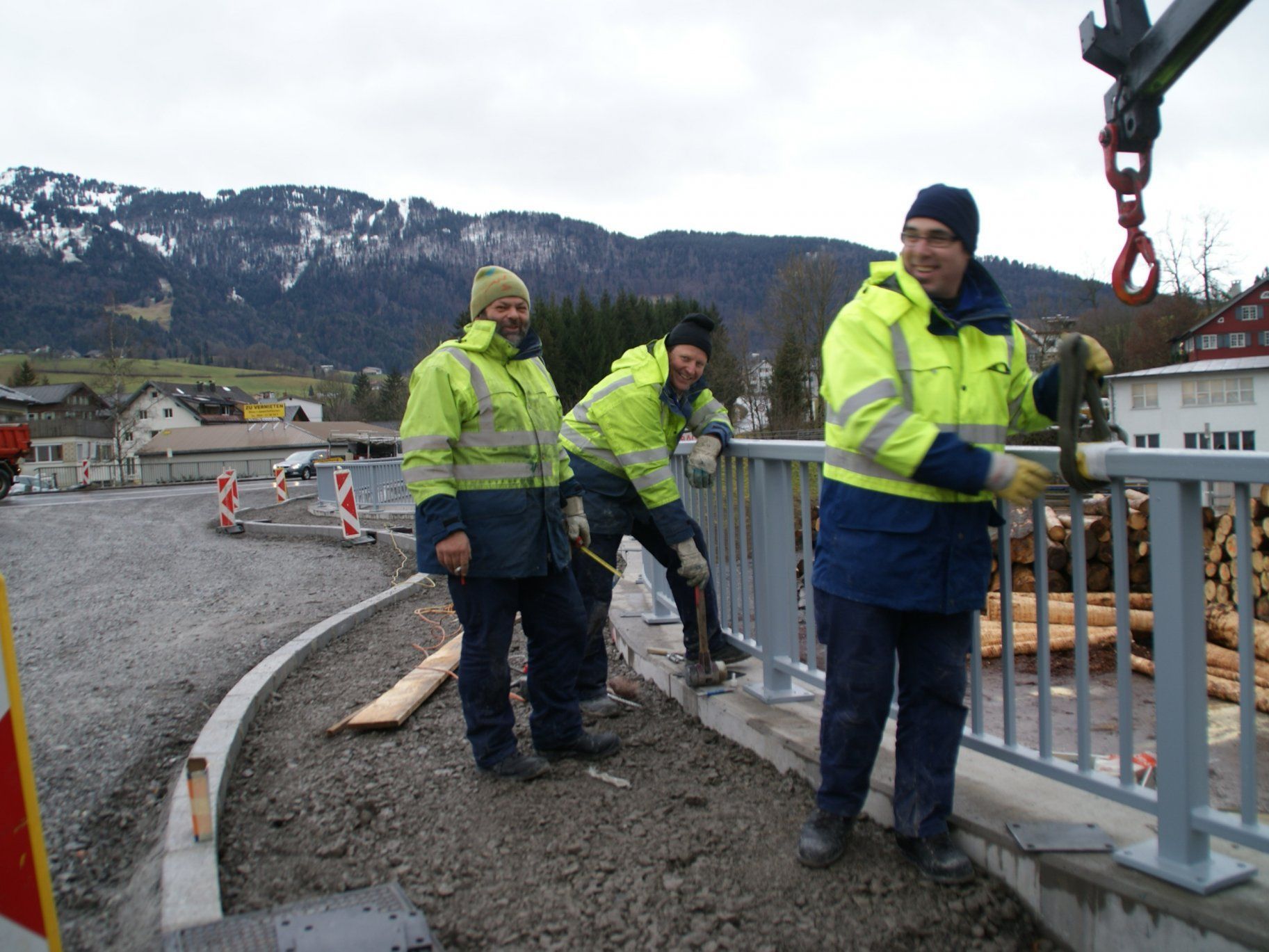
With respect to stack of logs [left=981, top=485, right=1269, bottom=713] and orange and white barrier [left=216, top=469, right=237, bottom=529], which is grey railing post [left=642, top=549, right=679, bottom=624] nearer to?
stack of logs [left=981, top=485, right=1269, bottom=713]

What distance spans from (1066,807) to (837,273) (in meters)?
56.4

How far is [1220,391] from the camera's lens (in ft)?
104

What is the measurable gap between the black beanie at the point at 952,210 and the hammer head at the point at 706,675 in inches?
89.1

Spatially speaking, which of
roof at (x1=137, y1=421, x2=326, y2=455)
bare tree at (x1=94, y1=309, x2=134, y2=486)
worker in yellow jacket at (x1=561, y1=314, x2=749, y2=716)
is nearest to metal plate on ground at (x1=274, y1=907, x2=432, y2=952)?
worker in yellow jacket at (x1=561, y1=314, x2=749, y2=716)

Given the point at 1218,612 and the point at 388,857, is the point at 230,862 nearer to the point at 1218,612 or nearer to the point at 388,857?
the point at 388,857

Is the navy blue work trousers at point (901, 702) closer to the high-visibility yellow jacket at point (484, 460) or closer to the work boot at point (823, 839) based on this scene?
the work boot at point (823, 839)

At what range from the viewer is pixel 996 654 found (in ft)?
20.4

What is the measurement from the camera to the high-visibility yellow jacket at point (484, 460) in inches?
129

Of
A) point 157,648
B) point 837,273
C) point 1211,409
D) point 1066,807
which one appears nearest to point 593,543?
point 1066,807

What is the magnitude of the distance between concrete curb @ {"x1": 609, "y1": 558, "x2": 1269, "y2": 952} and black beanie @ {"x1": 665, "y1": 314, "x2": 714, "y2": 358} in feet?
5.12

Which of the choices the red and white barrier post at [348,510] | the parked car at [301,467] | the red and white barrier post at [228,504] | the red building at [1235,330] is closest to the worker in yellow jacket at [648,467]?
the red and white barrier post at [348,510]

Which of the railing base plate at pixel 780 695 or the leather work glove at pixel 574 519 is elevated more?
the leather work glove at pixel 574 519

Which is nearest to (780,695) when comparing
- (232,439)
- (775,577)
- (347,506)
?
(775,577)

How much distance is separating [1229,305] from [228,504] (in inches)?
1434
